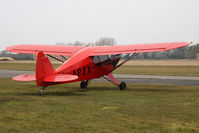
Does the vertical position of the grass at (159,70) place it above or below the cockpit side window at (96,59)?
below

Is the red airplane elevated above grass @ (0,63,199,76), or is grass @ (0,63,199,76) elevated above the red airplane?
the red airplane

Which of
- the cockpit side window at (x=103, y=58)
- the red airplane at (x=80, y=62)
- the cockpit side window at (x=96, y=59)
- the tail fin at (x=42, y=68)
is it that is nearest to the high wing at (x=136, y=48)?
the red airplane at (x=80, y=62)

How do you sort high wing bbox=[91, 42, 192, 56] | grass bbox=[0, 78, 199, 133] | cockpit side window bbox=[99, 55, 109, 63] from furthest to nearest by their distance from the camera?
cockpit side window bbox=[99, 55, 109, 63] < high wing bbox=[91, 42, 192, 56] < grass bbox=[0, 78, 199, 133]

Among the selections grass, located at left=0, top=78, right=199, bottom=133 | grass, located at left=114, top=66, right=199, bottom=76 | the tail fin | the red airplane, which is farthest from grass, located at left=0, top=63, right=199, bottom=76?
grass, located at left=0, top=78, right=199, bottom=133

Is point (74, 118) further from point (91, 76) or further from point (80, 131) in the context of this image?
point (91, 76)

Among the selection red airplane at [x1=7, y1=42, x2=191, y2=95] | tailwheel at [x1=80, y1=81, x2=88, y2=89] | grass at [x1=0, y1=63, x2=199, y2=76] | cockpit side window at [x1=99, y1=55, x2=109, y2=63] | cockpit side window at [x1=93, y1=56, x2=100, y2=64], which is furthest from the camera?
grass at [x1=0, y1=63, x2=199, y2=76]

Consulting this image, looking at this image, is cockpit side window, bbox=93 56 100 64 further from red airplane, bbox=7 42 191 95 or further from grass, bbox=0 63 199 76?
grass, bbox=0 63 199 76

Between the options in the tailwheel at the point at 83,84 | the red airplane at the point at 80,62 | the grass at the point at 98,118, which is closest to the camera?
the grass at the point at 98,118

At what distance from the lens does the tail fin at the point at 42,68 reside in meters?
12.1

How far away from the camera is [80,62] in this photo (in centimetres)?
1485

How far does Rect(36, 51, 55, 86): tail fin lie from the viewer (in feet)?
39.7

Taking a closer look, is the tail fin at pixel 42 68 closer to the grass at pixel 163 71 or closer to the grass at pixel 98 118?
the grass at pixel 98 118

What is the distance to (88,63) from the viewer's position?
51.1 ft

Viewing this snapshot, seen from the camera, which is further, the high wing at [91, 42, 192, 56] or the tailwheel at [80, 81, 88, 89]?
the tailwheel at [80, 81, 88, 89]
